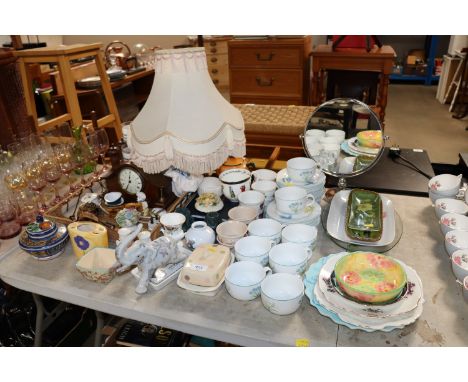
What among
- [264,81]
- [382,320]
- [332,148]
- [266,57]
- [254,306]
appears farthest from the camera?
[264,81]

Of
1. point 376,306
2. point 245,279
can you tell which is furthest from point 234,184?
point 376,306

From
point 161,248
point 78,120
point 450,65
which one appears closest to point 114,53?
point 78,120

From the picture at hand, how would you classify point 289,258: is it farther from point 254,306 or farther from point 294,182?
point 294,182

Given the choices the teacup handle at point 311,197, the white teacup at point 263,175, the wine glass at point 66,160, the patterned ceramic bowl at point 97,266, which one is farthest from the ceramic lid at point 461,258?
the wine glass at point 66,160

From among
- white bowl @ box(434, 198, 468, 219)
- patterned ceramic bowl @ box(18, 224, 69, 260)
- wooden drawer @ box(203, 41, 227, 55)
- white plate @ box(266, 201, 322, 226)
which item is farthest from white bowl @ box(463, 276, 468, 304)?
wooden drawer @ box(203, 41, 227, 55)

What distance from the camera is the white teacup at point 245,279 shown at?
116cm

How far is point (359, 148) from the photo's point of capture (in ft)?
5.57

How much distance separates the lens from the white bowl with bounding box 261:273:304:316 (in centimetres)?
110

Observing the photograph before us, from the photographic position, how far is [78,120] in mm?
2396

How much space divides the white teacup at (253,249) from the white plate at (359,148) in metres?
0.65

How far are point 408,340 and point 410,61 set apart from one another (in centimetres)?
654

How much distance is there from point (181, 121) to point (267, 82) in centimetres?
292

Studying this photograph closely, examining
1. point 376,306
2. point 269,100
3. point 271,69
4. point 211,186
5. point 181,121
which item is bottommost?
point 269,100

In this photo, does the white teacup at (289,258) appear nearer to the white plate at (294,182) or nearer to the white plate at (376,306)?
the white plate at (376,306)
